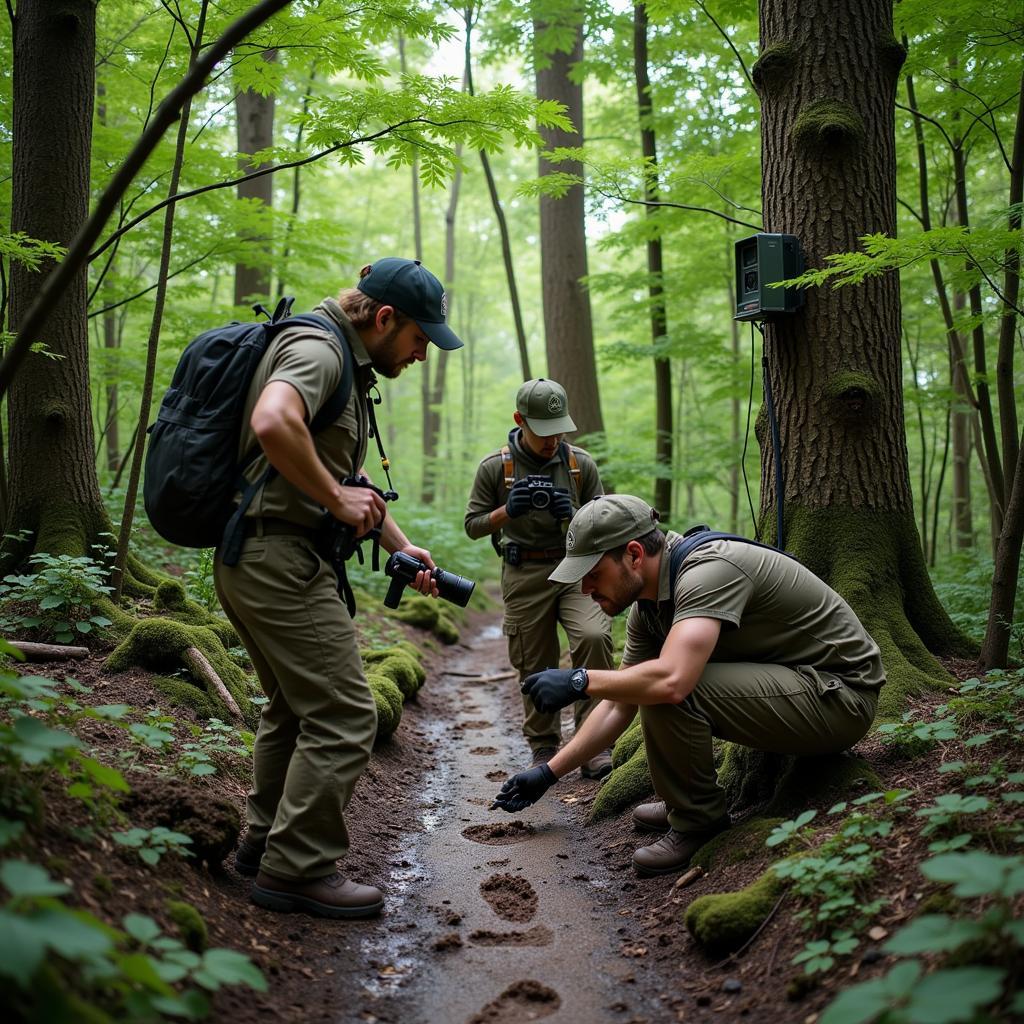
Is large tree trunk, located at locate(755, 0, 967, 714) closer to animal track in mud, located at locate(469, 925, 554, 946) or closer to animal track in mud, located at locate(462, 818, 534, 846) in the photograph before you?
animal track in mud, located at locate(462, 818, 534, 846)

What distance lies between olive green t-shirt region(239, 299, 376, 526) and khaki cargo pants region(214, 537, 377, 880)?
0.13 meters

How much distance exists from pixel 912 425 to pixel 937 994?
11.2 m

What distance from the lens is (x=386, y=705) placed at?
5250 millimetres

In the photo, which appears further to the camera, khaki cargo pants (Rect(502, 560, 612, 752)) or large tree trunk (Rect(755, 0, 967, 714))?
khaki cargo pants (Rect(502, 560, 612, 752))

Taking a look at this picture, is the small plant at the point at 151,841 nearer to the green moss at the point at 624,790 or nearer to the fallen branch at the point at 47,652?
the fallen branch at the point at 47,652

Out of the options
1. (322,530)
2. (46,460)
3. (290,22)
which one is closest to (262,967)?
(322,530)

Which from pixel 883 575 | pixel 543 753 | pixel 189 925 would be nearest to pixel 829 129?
pixel 883 575

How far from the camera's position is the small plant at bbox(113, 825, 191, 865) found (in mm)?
2566

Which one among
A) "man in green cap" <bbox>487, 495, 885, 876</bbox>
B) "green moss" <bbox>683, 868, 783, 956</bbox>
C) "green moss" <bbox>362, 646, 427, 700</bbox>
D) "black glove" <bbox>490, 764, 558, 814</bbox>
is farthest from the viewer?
"green moss" <bbox>362, 646, 427, 700</bbox>

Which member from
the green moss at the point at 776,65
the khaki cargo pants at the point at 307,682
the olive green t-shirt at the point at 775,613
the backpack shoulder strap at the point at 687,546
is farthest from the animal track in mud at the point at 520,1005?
the green moss at the point at 776,65

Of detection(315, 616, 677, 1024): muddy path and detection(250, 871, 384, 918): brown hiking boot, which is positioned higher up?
detection(250, 871, 384, 918): brown hiking boot

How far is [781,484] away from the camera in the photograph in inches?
178

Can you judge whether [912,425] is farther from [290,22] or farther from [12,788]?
[12,788]

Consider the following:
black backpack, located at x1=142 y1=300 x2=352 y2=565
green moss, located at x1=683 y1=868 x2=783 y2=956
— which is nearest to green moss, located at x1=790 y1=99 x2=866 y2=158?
black backpack, located at x1=142 y1=300 x2=352 y2=565
